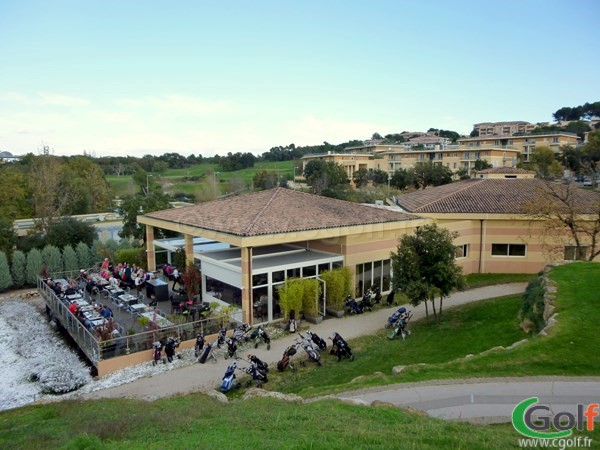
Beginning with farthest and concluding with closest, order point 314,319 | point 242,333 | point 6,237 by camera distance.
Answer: point 6,237
point 314,319
point 242,333

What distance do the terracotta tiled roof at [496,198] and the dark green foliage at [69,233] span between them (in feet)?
74.2

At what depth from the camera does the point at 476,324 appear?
18.0 m

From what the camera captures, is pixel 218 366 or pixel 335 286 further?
pixel 335 286

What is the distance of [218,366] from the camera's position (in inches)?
623

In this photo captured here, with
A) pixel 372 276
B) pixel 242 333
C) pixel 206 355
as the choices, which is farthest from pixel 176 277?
pixel 372 276

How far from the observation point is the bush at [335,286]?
20734 millimetres

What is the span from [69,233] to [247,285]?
18984 millimetres

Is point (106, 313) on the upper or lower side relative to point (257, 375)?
upper

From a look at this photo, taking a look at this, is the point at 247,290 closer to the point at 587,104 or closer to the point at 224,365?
the point at 224,365

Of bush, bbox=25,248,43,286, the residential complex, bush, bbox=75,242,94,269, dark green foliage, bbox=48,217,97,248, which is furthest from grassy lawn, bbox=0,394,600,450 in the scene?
the residential complex

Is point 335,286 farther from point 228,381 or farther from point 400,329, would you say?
point 228,381

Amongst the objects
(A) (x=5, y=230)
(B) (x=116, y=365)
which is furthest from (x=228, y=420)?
(A) (x=5, y=230)

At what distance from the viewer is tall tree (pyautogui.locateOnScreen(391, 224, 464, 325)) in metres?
17.7

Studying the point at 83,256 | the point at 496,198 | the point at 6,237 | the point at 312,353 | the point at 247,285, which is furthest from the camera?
the point at 83,256
